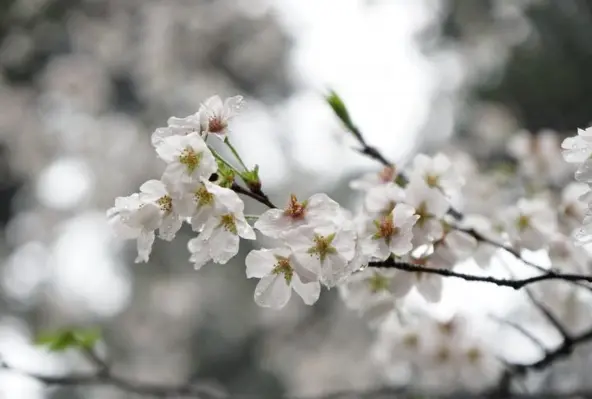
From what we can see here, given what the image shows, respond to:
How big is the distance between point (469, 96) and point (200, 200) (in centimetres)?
307

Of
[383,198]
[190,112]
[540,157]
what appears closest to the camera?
[383,198]

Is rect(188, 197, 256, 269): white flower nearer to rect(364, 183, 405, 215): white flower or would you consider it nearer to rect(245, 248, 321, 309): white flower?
rect(245, 248, 321, 309): white flower

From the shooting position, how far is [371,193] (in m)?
0.85

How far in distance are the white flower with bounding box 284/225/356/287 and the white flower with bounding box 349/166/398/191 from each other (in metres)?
0.23

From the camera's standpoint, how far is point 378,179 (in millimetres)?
931

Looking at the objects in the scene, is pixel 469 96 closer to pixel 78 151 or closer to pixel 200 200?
pixel 78 151

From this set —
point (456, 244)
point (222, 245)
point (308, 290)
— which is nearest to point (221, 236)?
point (222, 245)

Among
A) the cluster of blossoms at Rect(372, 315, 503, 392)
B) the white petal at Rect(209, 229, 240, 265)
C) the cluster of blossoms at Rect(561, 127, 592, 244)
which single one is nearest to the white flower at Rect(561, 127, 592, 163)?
the cluster of blossoms at Rect(561, 127, 592, 244)

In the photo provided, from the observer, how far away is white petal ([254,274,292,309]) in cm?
76

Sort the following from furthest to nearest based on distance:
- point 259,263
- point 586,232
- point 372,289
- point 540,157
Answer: point 540,157, point 372,289, point 259,263, point 586,232

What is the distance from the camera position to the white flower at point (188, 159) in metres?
0.67

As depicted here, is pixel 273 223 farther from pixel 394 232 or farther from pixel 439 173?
Answer: pixel 439 173

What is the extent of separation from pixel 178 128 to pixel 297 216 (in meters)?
0.15

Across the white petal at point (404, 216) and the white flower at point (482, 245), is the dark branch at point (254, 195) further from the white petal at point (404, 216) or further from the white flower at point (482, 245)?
the white flower at point (482, 245)
